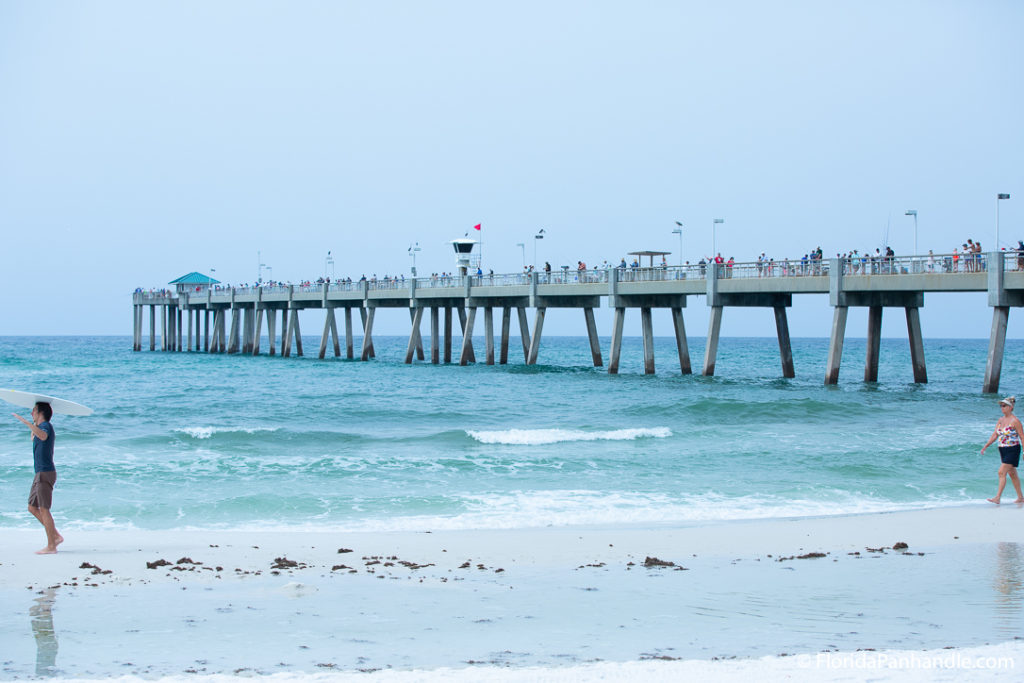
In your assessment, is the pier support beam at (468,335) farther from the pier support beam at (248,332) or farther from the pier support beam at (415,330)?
the pier support beam at (248,332)

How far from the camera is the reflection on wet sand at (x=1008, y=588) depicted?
293 inches

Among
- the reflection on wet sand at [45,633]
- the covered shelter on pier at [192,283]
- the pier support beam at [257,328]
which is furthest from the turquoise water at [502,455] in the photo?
the covered shelter on pier at [192,283]

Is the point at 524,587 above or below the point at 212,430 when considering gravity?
above

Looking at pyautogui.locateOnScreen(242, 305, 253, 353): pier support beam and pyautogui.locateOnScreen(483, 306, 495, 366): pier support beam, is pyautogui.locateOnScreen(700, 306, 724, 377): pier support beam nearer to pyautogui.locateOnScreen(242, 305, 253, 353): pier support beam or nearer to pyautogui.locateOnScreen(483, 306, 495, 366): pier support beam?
pyautogui.locateOnScreen(483, 306, 495, 366): pier support beam

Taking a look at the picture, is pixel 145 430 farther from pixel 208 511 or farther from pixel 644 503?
pixel 644 503

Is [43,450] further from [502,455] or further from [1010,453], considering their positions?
[1010,453]

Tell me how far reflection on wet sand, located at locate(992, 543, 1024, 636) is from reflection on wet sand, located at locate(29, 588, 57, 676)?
21.7 ft

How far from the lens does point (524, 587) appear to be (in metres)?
9.16

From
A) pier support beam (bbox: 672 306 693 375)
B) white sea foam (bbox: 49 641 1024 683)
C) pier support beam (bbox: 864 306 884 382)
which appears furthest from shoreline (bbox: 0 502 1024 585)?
pier support beam (bbox: 672 306 693 375)

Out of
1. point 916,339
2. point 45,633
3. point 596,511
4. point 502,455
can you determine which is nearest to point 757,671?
point 45,633

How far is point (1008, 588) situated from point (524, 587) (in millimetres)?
4229

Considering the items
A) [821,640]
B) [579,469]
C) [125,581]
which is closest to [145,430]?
[579,469]

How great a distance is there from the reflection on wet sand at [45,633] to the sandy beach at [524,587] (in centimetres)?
6

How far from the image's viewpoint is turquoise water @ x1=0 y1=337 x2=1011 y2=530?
1428 cm
